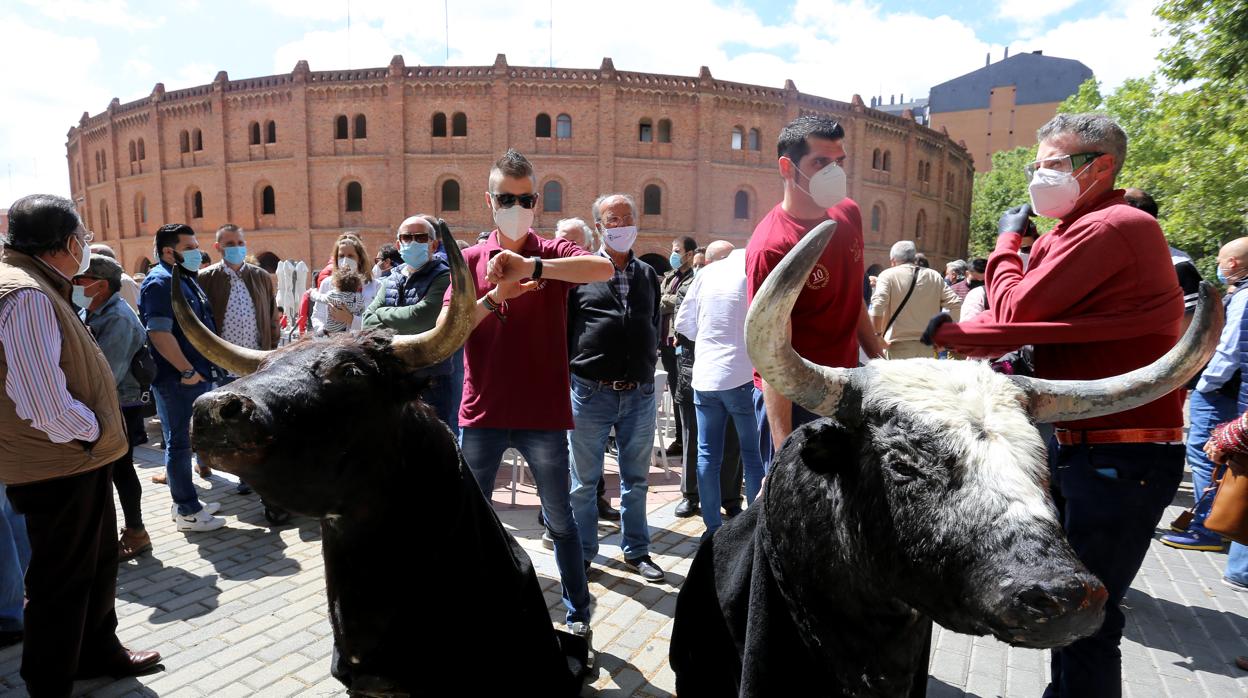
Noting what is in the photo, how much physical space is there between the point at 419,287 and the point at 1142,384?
437cm

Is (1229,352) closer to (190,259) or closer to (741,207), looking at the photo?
(190,259)

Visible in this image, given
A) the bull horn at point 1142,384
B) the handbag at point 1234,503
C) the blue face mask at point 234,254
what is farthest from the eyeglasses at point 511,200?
the blue face mask at point 234,254

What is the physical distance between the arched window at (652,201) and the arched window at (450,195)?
33.3 feet

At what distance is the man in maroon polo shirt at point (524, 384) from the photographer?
3.44 m

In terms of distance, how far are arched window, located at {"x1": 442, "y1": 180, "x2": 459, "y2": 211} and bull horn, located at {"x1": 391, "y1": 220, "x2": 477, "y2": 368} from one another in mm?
34012

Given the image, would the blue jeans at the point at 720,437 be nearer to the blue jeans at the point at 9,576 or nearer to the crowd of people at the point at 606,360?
the crowd of people at the point at 606,360

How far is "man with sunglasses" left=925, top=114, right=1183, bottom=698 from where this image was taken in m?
2.37

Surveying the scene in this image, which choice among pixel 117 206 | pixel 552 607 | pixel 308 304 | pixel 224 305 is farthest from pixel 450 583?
pixel 117 206

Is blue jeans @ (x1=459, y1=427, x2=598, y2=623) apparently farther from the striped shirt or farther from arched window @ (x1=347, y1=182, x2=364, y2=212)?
arched window @ (x1=347, y1=182, x2=364, y2=212)

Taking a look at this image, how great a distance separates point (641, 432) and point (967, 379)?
122 inches

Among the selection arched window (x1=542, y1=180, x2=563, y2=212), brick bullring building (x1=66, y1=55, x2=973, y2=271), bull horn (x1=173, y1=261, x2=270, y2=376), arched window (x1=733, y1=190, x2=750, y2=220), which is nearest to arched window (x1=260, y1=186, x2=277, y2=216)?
brick bullring building (x1=66, y1=55, x2=973, y2=271)

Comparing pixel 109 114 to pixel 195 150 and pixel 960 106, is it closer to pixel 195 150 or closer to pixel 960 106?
pixel 195 150

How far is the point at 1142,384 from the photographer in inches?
71.1

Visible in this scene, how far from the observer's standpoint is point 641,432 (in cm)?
466
